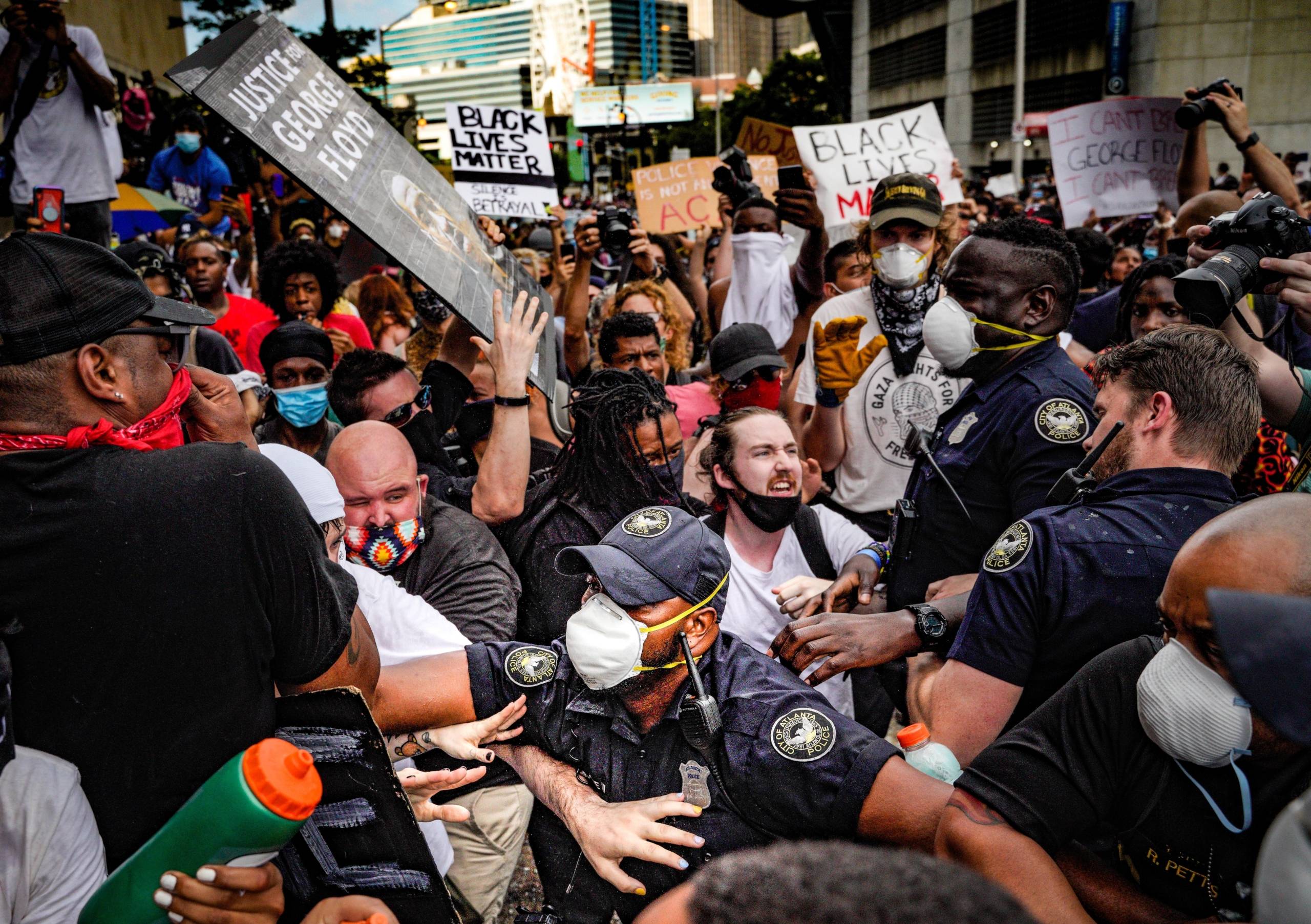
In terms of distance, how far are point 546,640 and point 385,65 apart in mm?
17837

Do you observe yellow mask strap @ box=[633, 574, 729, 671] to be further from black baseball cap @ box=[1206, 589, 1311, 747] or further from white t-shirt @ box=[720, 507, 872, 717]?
black baseball cap @ box=[1206, 589, 1311, 747]

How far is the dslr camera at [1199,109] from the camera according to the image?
4.64 meters

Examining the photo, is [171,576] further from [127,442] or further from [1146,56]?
[1146,56]

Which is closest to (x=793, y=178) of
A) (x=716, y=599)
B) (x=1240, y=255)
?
(x=1240, y=255)

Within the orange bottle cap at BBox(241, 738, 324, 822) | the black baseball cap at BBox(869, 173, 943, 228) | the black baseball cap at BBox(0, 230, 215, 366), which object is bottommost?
the orange bottle cap at BBox(241, 738, 324, 822)

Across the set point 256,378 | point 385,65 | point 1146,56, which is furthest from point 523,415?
point 1146,56

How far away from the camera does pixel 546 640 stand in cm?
313

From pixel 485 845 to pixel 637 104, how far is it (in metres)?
61.5

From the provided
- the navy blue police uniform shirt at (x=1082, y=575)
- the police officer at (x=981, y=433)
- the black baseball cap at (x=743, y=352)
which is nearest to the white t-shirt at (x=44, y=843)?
the police officer at (x=981, y=433)

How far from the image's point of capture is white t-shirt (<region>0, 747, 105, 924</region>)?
1469 millimetres

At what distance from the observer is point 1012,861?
1.68 m

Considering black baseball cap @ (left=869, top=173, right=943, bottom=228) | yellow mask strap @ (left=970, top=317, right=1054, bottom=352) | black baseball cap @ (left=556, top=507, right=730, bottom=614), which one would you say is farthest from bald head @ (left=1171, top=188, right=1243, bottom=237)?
black baseball cap @ (left=556, top=507, right=730, bottom=614)

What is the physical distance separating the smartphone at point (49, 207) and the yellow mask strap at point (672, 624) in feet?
13.1

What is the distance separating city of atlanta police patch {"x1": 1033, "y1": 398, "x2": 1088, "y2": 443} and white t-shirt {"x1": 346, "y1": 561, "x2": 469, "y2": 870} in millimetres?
1687
